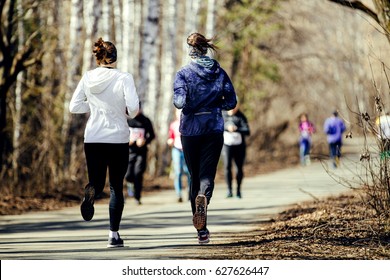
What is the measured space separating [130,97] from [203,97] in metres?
0.84

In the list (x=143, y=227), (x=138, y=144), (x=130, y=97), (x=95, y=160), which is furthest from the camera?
(x=138, y=144)

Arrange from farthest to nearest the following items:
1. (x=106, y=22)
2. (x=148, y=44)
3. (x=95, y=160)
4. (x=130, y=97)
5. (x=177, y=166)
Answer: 1. (x=148, y=44)
2. (x=106, y=22)
3. (x=177, y=166)
4. (x=95, y=160)
5. (x=130, y=97)

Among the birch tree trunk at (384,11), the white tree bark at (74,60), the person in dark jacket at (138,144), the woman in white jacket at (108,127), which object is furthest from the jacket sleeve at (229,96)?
the white tree bark at (74,60)

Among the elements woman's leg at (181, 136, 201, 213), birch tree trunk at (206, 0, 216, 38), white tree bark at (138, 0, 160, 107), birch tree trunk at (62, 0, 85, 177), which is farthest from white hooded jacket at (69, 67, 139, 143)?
birch tree trunk at (206, 0, 216, 38)

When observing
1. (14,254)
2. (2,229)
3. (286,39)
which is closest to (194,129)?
(14,254)

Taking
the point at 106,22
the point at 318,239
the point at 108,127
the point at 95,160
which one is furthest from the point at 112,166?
the point at 106,22

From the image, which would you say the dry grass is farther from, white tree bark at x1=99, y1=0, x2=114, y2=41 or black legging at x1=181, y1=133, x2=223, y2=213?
white tree bark at x1=99, y1=0, x2=114, y2=41

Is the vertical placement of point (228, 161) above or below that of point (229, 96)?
below

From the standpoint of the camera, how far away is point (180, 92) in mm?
11633

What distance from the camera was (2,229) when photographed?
1477 cm

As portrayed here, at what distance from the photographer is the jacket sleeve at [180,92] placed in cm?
1157

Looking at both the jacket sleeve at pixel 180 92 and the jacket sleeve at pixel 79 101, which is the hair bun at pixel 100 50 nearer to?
the jacket sleeve at pixel 79 101

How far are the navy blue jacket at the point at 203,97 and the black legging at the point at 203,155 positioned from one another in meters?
0.08

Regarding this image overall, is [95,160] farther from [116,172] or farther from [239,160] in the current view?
[239,160]
